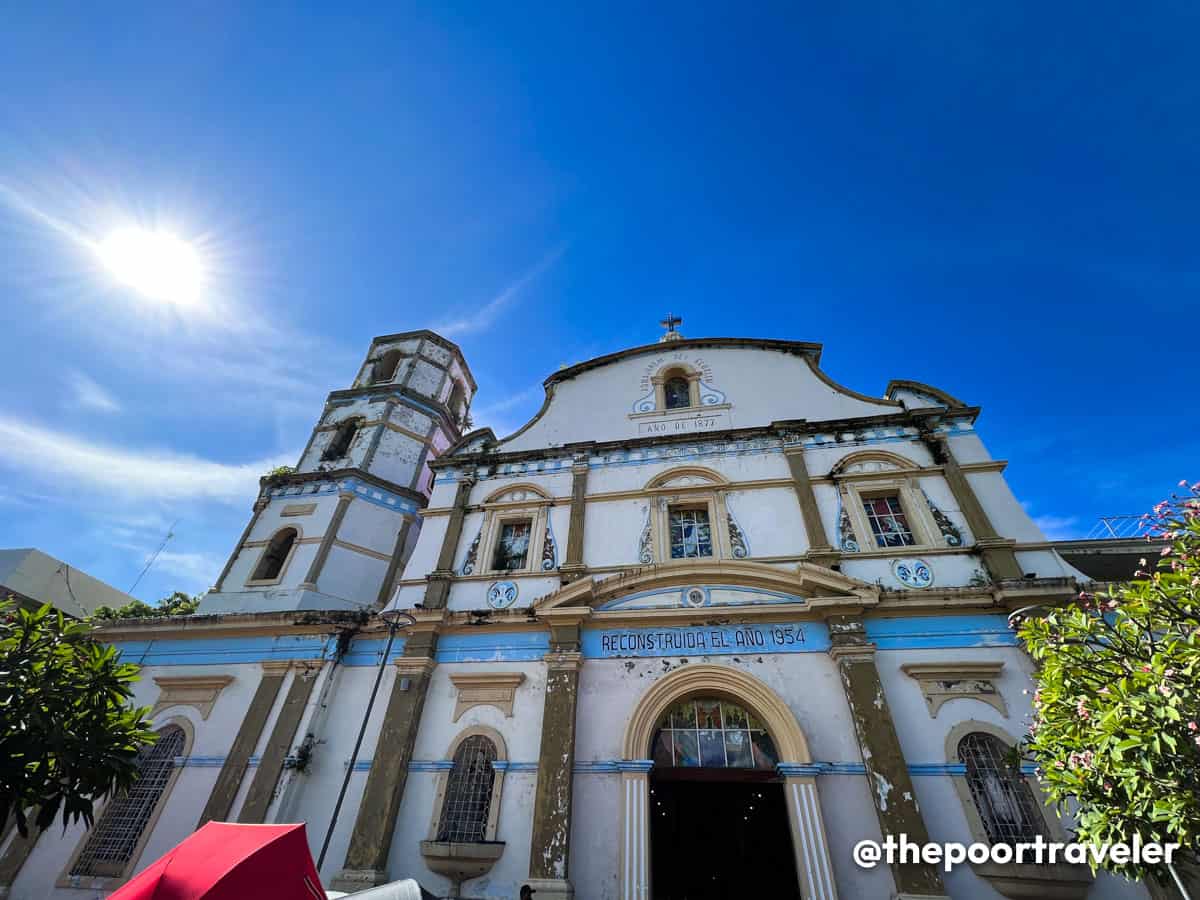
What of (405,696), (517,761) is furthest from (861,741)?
(405,696)

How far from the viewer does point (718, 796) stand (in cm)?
976

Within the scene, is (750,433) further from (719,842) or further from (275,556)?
(275,556)

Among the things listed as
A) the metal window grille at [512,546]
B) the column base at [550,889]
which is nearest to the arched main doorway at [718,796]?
the column base at [550,889]

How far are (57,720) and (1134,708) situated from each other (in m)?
11.2

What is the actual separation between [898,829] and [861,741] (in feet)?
3.55

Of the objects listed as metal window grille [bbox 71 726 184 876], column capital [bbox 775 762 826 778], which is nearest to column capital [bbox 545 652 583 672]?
column capital [bbox 775 762 826 778]

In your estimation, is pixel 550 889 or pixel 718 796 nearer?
pixel 550 889

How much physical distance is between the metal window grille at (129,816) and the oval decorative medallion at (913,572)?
1381 centimetres

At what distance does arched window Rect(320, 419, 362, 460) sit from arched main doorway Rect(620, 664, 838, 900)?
11.6 m

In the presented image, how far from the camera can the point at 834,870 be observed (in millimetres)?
7113

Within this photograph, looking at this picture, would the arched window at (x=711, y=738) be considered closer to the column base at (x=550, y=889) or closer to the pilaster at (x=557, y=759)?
the pilaster at (x=557, y=759)

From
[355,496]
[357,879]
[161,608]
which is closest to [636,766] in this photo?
[357,879]

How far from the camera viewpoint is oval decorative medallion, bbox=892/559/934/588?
925 centimetres

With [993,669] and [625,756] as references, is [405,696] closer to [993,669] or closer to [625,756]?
[625,756]
